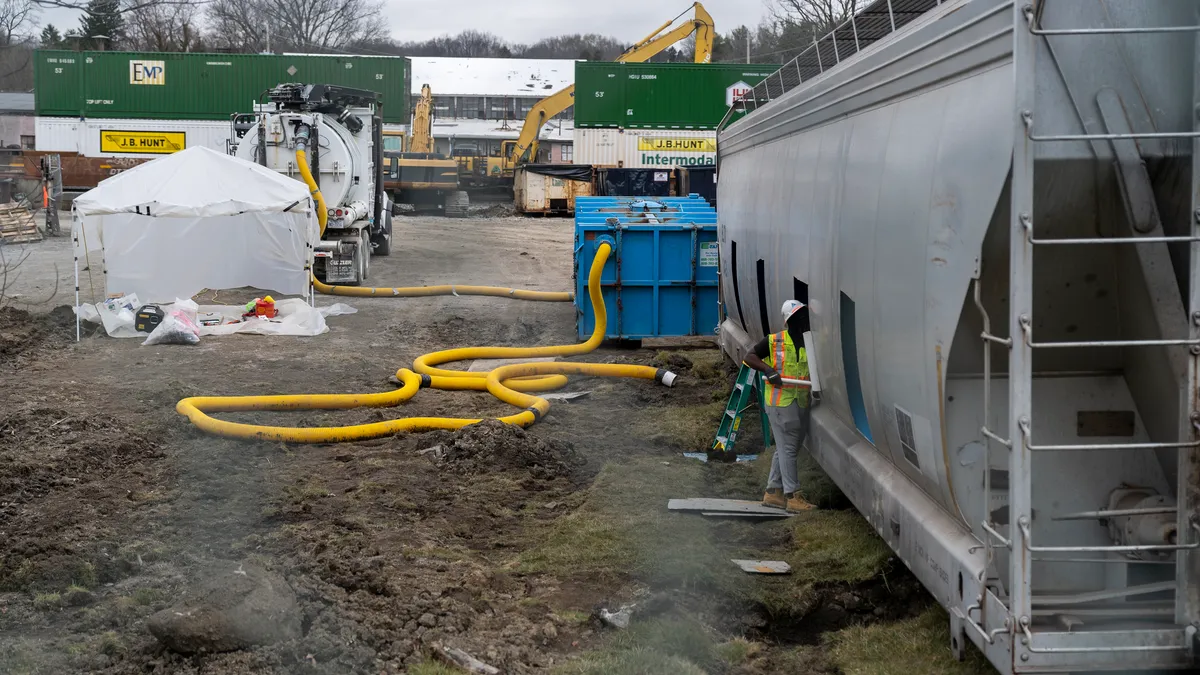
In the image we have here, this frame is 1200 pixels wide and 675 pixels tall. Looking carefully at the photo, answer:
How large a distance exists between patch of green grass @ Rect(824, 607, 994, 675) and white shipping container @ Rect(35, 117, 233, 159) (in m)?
44.1

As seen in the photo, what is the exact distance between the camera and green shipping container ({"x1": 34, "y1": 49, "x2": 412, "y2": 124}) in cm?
4538

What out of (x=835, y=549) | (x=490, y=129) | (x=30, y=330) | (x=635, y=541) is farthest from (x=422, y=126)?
(x=835, y=549)

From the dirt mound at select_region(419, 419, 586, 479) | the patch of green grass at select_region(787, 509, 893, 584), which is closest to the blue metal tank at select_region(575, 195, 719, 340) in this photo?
the dirt mound at select_region(419, 419, 586, 479)

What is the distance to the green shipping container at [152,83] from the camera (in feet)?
149

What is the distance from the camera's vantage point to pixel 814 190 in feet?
24.4

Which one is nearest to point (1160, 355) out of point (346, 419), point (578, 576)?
point (578, 576)

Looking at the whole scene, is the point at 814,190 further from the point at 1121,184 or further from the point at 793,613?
the point at 1121,184

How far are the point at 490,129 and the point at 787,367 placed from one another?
69.1 m

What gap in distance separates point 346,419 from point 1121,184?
8729mm

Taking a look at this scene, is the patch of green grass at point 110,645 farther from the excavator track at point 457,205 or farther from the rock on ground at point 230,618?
the excavator track at point 457,205

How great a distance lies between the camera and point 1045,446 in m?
4.11

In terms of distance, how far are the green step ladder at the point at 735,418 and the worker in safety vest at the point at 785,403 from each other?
3.32 feet

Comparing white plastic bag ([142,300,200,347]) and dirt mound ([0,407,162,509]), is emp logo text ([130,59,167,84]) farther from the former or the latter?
dirt mound ([0,407,162,509])

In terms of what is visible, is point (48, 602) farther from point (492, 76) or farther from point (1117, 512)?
point (492, 76)
